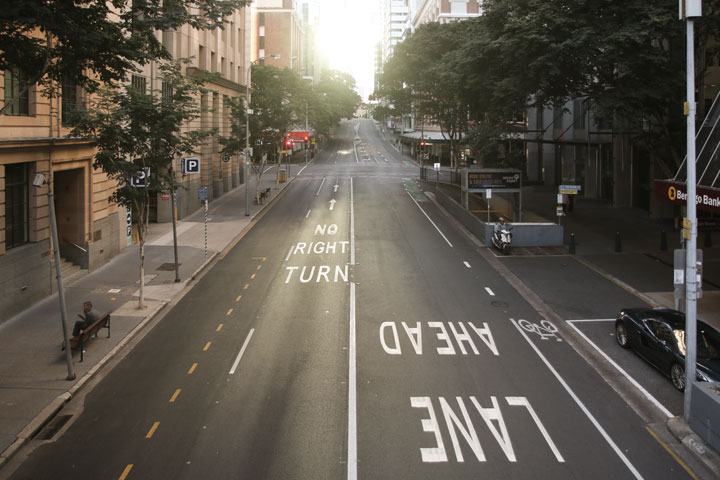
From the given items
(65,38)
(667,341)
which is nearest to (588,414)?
(667,341)

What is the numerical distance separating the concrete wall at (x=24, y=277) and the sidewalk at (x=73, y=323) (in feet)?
1.04

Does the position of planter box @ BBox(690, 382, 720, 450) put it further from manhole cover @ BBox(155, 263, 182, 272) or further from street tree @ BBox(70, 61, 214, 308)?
manhole cover @ BBox(155, 263, 182, 272)

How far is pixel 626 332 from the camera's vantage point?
16250mm

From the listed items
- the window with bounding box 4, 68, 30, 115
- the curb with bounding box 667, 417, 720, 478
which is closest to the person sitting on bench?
the window with bounding box 4, 68, 30, 115

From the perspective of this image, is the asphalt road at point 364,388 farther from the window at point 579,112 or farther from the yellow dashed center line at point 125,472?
the window at point 579,112

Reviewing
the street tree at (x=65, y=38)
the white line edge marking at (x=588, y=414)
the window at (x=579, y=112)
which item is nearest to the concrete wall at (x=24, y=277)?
the street tree at (x=65, y=38)

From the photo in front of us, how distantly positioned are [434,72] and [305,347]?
115 ft

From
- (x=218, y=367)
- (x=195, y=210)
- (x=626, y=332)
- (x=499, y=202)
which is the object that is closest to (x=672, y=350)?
(x=626, y=332)

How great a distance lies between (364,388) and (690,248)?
7555 millimetres

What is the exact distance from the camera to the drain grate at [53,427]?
11.5 m

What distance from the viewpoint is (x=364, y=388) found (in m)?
13.6

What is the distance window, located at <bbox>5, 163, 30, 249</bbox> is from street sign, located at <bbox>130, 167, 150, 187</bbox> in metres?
4.12

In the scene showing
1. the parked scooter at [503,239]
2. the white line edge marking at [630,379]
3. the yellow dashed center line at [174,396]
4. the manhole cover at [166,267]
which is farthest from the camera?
the parked scooter at [503,239]

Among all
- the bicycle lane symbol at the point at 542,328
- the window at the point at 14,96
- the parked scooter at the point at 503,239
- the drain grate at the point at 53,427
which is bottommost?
the drain grate at the point at 53,427
